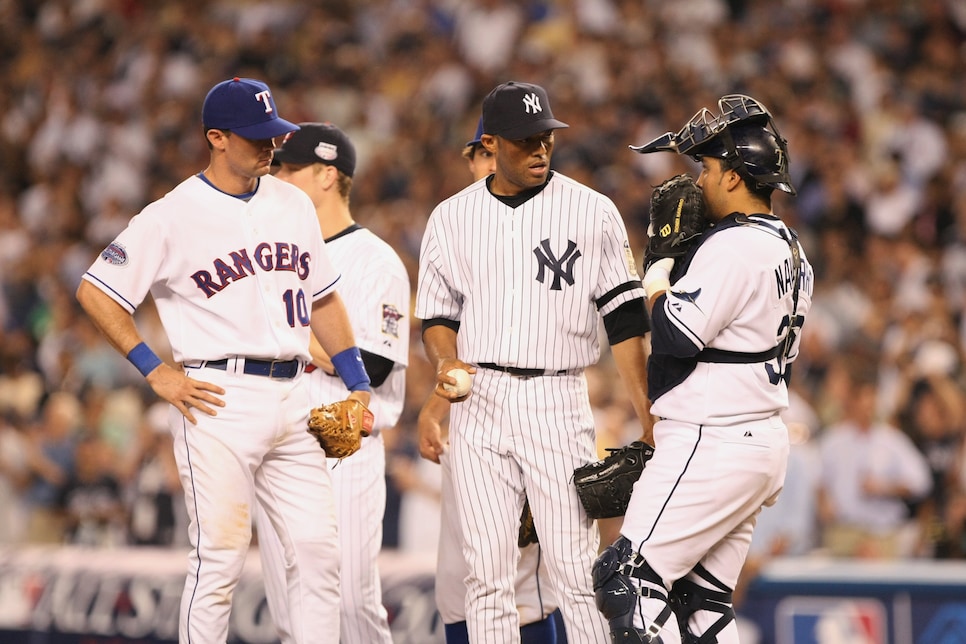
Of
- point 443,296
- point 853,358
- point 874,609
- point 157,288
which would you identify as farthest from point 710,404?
point 853,358

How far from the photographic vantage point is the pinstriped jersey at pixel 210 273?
13.5 feet

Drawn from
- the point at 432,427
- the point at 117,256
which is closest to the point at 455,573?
the point at 432,427

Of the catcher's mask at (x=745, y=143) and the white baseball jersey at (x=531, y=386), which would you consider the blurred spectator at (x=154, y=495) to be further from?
the catcher's mask at (x=745, y=143)

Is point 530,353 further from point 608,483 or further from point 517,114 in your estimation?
point 517,114

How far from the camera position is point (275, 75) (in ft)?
44.4

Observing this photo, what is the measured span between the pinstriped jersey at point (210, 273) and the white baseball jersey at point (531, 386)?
0.64 meters

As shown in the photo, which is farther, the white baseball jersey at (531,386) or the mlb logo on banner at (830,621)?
the mlb logo on banner at (830,621)

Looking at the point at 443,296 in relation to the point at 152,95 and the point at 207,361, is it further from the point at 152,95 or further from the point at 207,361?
the point at 152,95

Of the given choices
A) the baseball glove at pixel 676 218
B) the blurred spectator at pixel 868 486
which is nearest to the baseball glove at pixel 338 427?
the baseball glove at pixel 676 218

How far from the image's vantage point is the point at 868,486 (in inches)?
302

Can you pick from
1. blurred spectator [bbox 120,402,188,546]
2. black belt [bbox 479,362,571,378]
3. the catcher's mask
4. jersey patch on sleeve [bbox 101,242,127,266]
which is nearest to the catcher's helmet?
the catcher's mask

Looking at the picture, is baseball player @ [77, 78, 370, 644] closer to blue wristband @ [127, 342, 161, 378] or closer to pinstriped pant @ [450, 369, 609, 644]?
blue wristband @ [127, 342, 161, 378]

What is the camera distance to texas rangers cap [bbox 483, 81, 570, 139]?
4293mm

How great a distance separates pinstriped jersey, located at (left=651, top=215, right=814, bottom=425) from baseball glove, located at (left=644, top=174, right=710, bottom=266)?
11 centimetres
